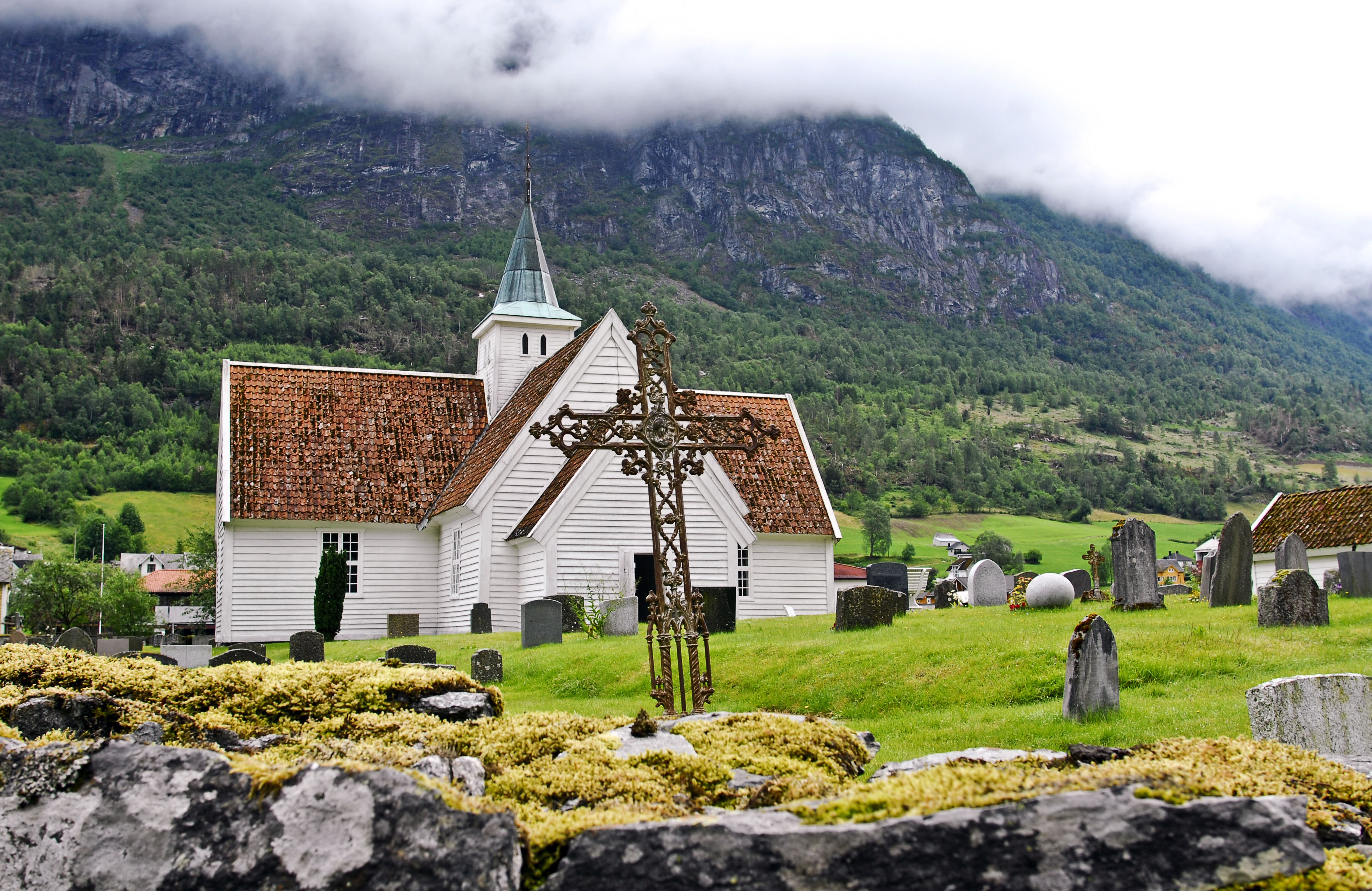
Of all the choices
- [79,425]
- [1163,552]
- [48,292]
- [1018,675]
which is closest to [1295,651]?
[1018,675]

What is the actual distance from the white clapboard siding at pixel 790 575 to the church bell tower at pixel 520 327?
9.64 meters

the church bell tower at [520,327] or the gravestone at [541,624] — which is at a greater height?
the church bell tower at [520,327]

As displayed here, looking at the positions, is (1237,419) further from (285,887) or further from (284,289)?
(285,887)

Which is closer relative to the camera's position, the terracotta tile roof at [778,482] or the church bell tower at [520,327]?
the terracotta tile roof at [778,482]

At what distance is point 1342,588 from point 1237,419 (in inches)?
7097

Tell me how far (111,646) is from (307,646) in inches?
369

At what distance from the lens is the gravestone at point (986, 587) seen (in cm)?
2630

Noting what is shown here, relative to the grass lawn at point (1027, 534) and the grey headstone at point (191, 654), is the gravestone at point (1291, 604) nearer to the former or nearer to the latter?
the grey headstone at point (191, 654)

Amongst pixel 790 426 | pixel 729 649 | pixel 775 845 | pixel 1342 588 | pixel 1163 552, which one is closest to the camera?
pixel 775 845

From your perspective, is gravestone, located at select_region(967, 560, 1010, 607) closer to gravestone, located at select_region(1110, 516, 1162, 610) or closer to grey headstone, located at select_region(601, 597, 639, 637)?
gravestone, located at select_region(1110, 516, 1162, 610)

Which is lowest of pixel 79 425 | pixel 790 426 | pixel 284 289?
pixel 790 426

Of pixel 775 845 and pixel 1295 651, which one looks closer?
pixel 775 845

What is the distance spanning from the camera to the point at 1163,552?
10025 centimetres

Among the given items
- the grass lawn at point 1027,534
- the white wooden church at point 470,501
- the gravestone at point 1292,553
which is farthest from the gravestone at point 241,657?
the grass lawn at point 1027,534
